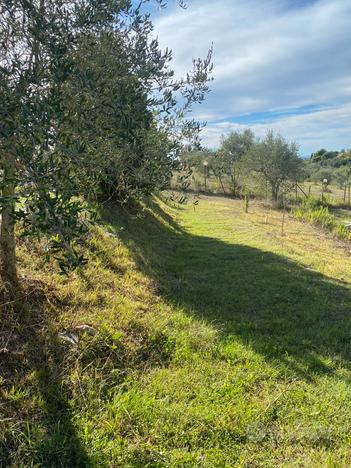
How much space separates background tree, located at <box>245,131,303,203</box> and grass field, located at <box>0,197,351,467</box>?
23.0 metres

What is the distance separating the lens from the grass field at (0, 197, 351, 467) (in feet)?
9.56

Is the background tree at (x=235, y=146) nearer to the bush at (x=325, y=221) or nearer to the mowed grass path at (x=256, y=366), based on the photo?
the bush at (x=325, y=221)

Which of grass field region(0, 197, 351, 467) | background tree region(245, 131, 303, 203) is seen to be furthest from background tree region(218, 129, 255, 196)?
grass field region(0, 197, 351, 467)

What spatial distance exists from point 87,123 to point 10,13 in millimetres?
1091

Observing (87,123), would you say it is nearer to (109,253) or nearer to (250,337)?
(250,337)

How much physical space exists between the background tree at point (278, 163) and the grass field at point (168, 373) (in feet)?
75.4

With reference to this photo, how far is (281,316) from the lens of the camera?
5.70 meters

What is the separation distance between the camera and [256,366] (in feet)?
13.5

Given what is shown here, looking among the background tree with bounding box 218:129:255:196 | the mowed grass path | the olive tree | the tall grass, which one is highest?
the background tree with bounding box 218:129:255:196

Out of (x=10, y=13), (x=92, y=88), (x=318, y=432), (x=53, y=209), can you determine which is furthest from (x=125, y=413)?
(x=10, y=13)

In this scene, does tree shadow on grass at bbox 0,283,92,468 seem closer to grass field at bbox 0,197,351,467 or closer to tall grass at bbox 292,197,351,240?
grass field at bbox 0,197,351,467

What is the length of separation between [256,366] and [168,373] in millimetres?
1032

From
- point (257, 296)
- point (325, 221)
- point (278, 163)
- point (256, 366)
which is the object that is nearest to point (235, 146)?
point (278, 163)

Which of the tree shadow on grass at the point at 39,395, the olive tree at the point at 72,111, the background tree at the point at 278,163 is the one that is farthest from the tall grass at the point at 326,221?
the tree shadow on grass at the point at 39,395
